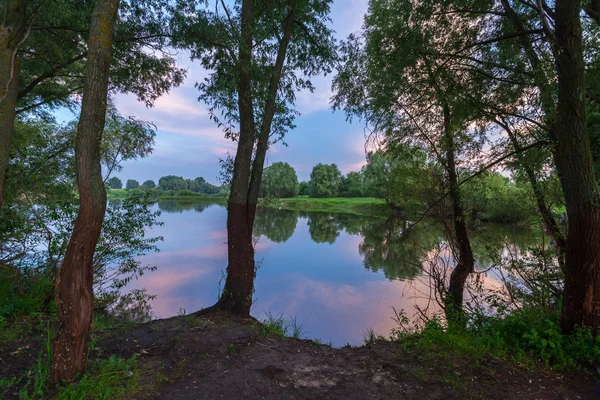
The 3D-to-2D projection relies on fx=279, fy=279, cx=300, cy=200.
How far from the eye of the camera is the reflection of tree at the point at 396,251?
10.5 m

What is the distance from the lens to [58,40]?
18.7 feet

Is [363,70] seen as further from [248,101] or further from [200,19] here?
[200,19]

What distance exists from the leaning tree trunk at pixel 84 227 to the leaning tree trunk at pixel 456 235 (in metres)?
5.70

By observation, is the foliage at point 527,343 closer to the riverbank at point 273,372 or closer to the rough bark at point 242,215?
the riverbank at point 273,372

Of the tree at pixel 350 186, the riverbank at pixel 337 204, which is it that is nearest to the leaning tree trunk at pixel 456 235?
the riverbank at pixel 337 204

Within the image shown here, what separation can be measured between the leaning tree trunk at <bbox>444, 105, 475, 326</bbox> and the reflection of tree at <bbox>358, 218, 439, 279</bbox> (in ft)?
7.45

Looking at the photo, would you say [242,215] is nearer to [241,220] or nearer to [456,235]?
[241,220]

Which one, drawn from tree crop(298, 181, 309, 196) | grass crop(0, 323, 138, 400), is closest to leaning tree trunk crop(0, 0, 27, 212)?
grass crop(0, 323, 138, 400)

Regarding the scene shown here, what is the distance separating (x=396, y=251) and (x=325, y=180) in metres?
49.2

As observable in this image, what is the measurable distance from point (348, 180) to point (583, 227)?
64.4m

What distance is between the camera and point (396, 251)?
46.4ft

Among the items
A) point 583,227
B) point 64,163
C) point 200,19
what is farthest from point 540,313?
point 64,163

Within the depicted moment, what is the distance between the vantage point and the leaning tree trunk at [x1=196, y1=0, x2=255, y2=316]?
4867 millimetres

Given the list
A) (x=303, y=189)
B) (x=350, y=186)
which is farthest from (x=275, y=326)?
(x=303, y=189)
